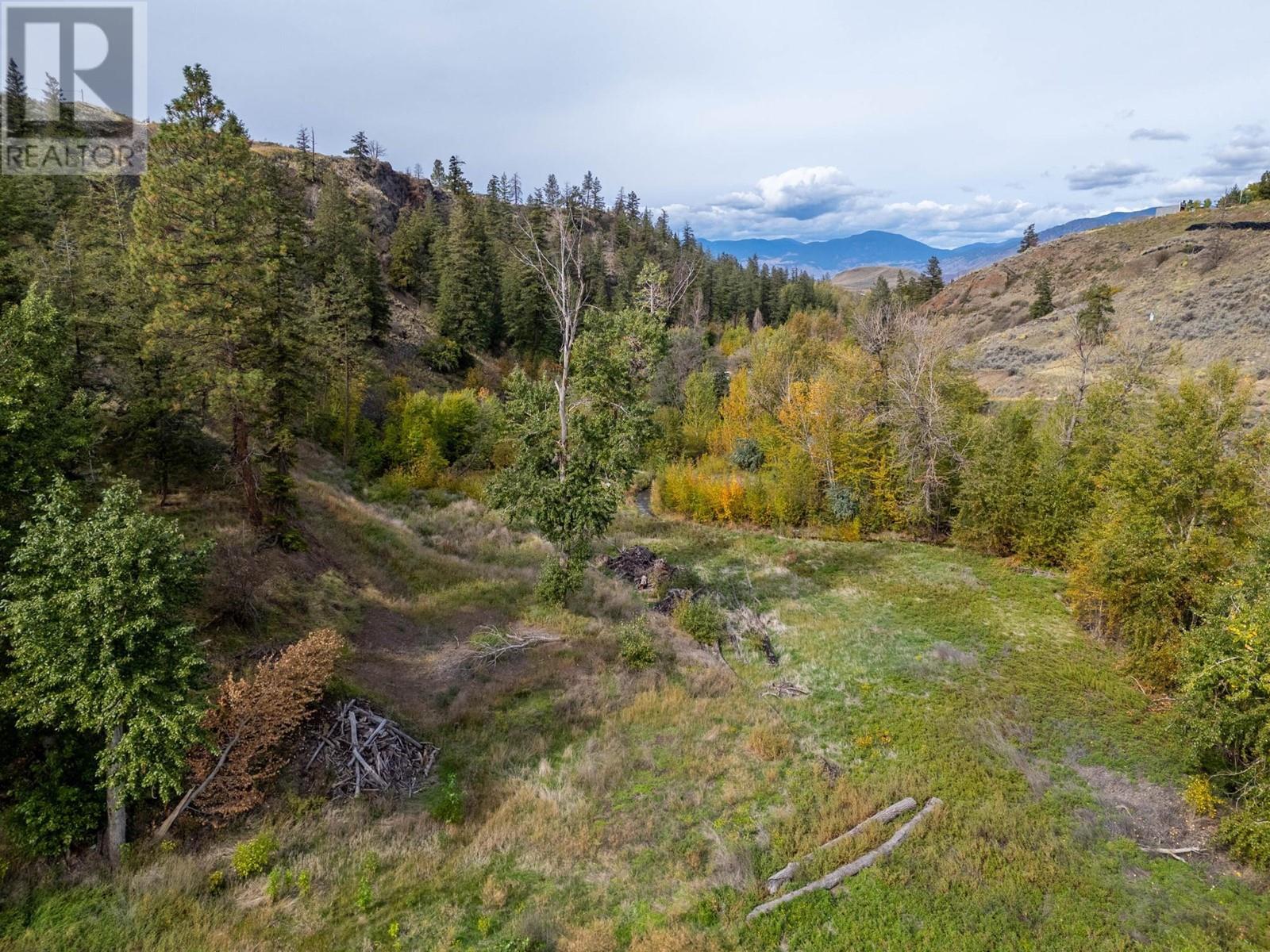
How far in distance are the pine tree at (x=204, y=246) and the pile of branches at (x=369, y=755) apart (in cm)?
982

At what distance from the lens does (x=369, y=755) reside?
11.5m

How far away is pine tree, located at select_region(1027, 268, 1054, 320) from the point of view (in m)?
72.1

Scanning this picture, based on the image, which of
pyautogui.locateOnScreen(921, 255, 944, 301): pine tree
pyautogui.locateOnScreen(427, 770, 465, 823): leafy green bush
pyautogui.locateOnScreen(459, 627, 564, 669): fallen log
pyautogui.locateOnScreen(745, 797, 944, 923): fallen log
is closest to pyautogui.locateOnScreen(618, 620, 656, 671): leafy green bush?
pyautogui.locateOnScreen(459, 627, 564, 669): fallen log

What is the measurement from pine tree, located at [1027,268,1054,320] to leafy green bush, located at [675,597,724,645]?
244ft

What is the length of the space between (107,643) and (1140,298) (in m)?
85.1

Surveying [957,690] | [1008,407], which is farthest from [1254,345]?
[957,690]

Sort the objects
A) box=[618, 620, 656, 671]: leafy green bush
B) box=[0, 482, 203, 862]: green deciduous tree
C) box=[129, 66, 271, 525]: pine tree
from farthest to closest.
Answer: box=[618, 620, 656, 671]: leafy green bush, box=[129, 66, 271, 525]: pine tree, box=[0, 482, 203, 862]: green deciduous tree

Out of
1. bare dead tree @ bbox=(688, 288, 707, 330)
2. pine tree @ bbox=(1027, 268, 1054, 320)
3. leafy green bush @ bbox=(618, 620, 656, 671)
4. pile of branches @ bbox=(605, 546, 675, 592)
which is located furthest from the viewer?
pine tree @ bbox=(1027, 268, 1054, 320)

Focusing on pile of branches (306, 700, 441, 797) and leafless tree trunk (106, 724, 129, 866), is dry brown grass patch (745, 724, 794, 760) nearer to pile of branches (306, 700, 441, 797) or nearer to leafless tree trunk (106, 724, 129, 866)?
pile of branches (306, 700, 441, 797)

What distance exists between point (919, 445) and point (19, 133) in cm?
6658

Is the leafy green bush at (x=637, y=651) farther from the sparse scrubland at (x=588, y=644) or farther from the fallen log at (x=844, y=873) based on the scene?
the fallen log at (x=844, y=873)

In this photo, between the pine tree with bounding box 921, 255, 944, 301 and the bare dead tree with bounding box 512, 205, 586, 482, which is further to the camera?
the pine tree with bounding box 921, 255, 944, 301

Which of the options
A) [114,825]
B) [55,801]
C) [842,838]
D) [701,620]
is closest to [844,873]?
[842,838]

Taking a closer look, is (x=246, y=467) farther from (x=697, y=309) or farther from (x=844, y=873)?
(x=697, y=309)
